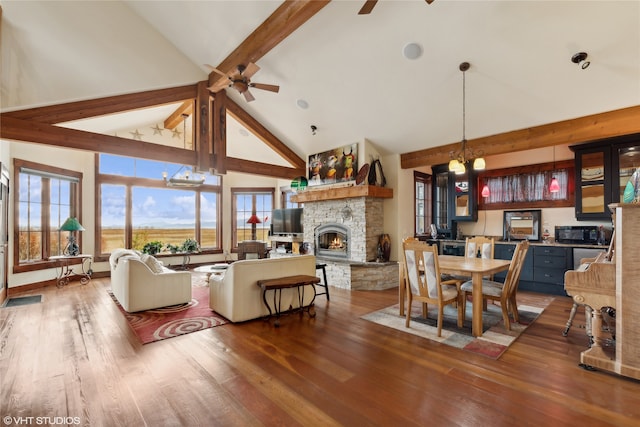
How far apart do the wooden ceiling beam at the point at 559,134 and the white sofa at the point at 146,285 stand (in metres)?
5.20

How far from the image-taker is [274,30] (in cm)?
406

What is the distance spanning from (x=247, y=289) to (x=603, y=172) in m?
6.20

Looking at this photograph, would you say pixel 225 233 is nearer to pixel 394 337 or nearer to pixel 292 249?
pixel 292 249

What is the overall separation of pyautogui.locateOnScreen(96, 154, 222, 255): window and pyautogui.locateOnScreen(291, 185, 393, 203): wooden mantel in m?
3.74

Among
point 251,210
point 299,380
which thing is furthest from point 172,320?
point 251,210

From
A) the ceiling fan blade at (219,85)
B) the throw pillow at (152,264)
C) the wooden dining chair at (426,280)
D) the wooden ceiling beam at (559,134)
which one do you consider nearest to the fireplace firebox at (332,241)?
the wooden ceiling beam at (559,134)

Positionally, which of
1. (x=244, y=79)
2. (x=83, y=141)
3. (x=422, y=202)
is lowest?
(x=422, y=202)

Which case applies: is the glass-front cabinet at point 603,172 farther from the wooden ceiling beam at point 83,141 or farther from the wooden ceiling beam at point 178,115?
the wooden ceiling beam at point 178,115

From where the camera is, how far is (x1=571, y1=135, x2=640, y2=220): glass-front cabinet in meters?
4.81

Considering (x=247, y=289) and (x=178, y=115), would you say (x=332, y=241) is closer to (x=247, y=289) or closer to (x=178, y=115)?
(x=247, y=289)

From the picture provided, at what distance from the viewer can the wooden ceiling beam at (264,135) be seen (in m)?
6.94

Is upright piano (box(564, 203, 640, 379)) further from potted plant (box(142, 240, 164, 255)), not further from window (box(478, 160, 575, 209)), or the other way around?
potted plant (box(142, 240, 164, 255))

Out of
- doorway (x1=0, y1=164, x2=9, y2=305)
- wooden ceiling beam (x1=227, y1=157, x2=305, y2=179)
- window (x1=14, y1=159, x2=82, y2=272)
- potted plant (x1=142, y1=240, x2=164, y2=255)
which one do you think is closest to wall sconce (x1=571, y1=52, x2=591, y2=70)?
wooden ceiling beam (x1=227, y1=157, x2=305, y2=179)

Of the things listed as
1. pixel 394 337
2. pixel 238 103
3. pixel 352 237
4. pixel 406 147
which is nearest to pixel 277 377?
pixel 394 337
